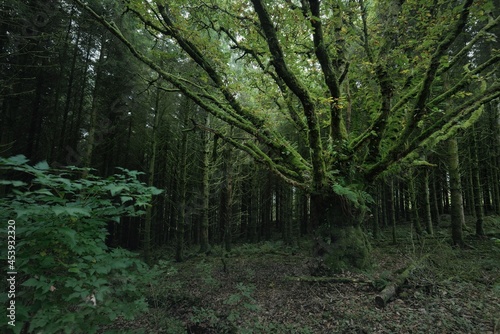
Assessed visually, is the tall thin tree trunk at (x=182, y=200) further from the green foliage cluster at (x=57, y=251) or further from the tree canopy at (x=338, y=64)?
the green foliage cluster at (x=57, y=251)

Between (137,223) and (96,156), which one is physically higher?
(96,156)

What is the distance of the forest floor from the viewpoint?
413 cm

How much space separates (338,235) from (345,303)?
2009 millimetres

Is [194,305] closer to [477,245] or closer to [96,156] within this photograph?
[477,245]

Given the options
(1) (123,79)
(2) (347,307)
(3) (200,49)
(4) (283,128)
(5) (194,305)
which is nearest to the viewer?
(2) (347,307)

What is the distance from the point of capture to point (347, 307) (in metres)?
4.77

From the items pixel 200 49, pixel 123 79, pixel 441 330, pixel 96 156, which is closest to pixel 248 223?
pixel 96 156

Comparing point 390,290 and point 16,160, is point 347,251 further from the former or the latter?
point 16,160

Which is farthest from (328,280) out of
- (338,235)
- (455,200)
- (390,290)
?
(455,200)

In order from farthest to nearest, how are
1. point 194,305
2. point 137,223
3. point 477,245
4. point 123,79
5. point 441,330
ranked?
point 137,223 → point 123,79 → point 477,245 → point 194,305 → point 441,330

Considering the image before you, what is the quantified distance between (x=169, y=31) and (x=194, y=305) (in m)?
7.56

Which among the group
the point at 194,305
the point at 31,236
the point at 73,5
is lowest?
the point at 194,305

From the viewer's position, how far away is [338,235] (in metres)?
6.64

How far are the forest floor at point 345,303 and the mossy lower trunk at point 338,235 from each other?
0.36 meters
